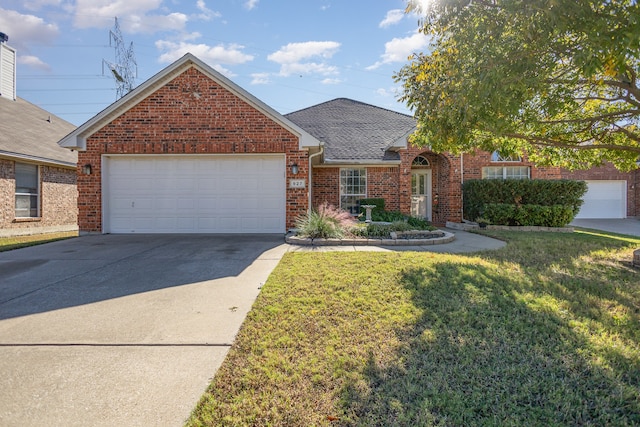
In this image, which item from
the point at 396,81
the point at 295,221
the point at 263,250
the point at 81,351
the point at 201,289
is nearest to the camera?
the point at 81,351

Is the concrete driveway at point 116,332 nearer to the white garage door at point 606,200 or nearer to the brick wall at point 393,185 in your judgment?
the brick wall at point 393,185

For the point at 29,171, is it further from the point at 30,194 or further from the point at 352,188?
the point at 352,188

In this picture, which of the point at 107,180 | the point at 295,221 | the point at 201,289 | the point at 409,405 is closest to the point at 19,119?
the point at 107,180

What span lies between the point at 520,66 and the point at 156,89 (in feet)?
31.3

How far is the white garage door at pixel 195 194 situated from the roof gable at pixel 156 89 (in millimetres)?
948

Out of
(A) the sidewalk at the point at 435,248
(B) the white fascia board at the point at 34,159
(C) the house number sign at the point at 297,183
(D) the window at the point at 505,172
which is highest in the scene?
(B) the white fascia board at the point at 34,159

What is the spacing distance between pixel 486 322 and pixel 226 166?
8695 mm

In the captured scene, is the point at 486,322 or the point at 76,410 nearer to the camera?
the point at 76,410

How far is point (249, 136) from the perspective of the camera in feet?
33.3

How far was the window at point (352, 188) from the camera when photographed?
13.3 m

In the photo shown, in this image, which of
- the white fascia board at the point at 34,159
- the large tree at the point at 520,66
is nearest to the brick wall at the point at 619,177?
the large tree at the point at 520,66

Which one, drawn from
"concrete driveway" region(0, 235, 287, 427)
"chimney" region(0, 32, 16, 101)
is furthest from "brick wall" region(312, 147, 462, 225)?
"chimney" region(0, 32, 16, 101)

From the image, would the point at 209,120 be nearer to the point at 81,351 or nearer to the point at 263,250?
the point at 263,250

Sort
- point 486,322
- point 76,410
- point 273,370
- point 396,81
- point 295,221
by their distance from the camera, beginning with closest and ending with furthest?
point 76,410 → point 273,370 → point 486,322 → point 396,81 → point 295,221
